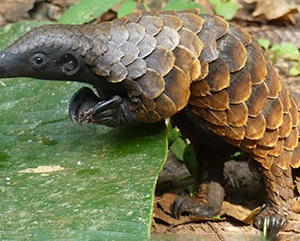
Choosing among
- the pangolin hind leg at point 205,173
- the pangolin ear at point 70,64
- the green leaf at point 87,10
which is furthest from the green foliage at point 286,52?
the pangolin ear at point 70,64

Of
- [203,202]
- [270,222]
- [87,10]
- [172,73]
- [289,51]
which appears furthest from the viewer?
[289,51]

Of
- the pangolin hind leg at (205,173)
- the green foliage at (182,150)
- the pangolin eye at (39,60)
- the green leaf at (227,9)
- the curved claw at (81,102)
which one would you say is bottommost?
the green leaf at (227,9)

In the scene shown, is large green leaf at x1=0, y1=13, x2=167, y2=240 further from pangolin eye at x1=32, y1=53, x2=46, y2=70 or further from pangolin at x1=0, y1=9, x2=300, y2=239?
pangolin eye at x1=32, y1=53, x2=46, y2=70

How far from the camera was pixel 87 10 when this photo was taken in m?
3.20

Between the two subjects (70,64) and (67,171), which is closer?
(70,64)

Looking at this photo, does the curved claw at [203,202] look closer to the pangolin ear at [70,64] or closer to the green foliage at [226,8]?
the pangolin ear at [70,64]

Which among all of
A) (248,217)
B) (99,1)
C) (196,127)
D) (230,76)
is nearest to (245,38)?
(230,76)

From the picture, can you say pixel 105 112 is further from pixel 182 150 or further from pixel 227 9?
pixel 227 9

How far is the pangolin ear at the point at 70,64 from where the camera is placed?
6.81 ft

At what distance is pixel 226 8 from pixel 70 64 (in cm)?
209

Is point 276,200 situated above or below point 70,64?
below

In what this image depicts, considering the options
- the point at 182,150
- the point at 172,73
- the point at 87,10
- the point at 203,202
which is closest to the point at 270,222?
the point at 203,202

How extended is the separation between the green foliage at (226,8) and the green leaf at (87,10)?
0.97 metres

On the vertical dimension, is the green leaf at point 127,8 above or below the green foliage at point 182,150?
above
